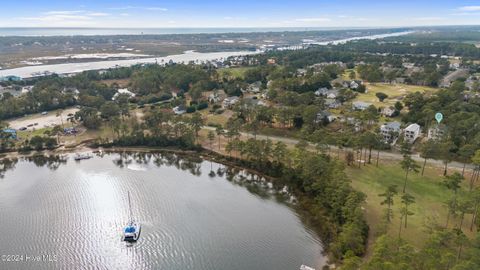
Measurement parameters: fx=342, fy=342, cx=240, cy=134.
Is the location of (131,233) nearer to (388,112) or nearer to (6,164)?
(6,164)

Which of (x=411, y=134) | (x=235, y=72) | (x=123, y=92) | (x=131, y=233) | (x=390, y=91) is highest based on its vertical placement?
(x=235, y=72)

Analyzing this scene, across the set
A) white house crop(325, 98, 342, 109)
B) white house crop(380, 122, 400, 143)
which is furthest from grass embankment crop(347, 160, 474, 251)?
white house crop(325, 98, 342, 109)

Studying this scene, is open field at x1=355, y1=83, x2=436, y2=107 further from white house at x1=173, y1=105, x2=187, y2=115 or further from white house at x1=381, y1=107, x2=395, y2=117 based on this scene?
white house at x1=173, y1=105, x2=187, y2=115

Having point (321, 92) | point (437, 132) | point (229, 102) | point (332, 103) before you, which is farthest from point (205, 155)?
point (321, 92)

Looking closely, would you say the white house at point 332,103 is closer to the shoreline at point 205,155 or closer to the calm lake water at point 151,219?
the shoreline at point 205,155

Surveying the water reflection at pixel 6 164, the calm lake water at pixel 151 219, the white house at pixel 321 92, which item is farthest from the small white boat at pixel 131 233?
the white house at pixel 321 92

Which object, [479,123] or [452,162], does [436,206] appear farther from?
[479,123]

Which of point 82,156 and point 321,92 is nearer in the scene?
point 82,156
